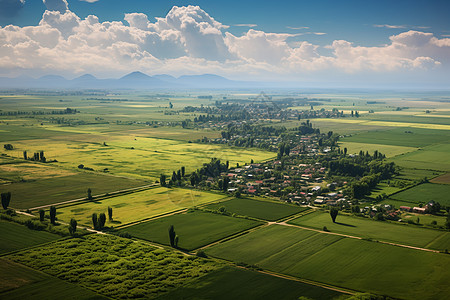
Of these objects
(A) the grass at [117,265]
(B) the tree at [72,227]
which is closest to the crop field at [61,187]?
(B) the tree at [72,227]

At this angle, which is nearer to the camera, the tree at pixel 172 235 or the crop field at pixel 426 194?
the tree at pixel 172 235

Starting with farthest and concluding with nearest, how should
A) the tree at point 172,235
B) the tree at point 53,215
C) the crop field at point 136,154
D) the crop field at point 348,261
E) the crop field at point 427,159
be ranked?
the crop field at point 427,159
the crop field at point 136,154
the tree at point 53,215
the tree at point 172,235
the crop field at point 348,261

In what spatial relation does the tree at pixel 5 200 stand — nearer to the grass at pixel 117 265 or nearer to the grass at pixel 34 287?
the grass at pixel 117 265

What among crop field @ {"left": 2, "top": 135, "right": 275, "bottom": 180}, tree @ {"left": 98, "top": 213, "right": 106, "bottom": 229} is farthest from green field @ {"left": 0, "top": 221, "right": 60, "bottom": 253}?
crop field @ {"left": 2, "top": 135, "right": 275, "bottom": 180}

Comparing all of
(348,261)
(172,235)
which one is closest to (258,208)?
(172,235)

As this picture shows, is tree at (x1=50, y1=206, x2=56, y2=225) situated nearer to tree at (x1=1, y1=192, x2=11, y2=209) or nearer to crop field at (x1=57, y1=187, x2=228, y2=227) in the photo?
crop field at (x1=57, y1=187, x2=228, y2=227)

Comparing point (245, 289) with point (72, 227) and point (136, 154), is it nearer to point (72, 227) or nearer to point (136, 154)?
point (72, 227)
